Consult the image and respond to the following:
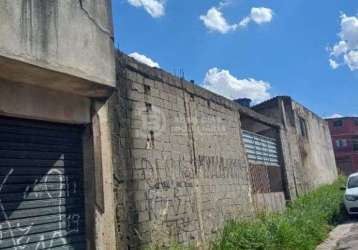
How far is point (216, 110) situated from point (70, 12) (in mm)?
4973

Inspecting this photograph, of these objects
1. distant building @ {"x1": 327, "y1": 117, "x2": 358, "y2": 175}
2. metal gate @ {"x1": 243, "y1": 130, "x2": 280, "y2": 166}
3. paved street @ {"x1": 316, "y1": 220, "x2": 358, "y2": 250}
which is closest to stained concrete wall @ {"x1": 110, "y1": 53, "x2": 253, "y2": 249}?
metal gate @ {"x1": 243, "y1": 130, "x2": 280, "y2": 166}

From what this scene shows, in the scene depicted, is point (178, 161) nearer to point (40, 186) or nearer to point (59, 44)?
point (40, 186)

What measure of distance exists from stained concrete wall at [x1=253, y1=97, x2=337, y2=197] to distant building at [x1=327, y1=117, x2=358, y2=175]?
909 inches

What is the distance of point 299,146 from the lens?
15.2 m

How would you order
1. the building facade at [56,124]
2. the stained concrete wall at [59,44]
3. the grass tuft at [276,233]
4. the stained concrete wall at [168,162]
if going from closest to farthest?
the stained concrete wall at [59,44] → the building facade at [56,124] → the stained concrete wall at [168,162] → the grass tuft at [276,233]

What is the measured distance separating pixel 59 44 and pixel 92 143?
1373 mm

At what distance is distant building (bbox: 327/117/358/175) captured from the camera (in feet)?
133

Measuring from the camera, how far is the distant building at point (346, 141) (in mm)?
40422

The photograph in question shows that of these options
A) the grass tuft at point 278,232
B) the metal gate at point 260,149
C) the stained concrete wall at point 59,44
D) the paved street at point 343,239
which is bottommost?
the paved street at point 343,239

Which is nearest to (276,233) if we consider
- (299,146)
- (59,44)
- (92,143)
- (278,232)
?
(278,232)

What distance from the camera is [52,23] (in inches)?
152

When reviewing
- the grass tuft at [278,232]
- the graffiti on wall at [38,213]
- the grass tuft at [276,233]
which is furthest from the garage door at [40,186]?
the grass tuft at [278,232]

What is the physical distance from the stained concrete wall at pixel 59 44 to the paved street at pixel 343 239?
5.74 metres

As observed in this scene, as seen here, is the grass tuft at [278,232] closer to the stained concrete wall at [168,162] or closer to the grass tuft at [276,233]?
the grass tuft at [276,233]
